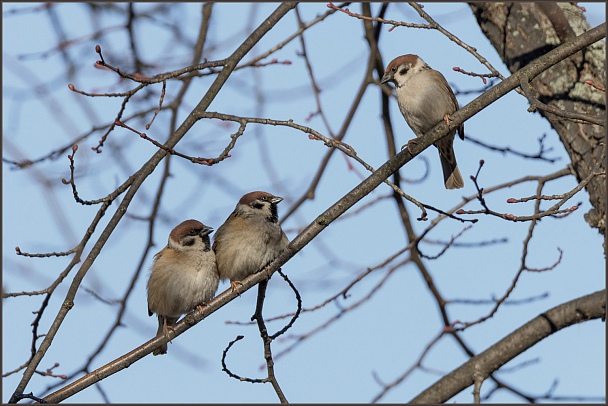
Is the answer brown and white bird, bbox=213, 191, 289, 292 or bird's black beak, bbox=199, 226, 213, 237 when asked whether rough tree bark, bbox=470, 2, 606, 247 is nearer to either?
brown and white bird, bbox=213, 191, 289, 292

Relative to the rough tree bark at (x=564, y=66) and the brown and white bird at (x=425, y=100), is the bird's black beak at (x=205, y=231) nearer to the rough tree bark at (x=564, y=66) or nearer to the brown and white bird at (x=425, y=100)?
the brown and white bird at (x=425, y=100)

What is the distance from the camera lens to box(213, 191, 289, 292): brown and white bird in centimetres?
418

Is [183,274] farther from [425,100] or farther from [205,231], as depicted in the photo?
[425,100]

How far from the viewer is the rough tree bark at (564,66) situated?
14.1 ft

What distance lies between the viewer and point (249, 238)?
4199 millimetres

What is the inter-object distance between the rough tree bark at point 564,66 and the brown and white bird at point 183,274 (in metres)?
1.99

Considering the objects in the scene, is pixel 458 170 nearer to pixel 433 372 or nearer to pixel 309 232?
pixel 433 372

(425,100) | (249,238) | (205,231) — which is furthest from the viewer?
(205,231)

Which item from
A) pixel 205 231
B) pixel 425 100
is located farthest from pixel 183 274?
pixel 425 100

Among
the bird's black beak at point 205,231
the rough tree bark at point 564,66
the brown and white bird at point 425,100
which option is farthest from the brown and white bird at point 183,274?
the rough tree bark at point 564,66

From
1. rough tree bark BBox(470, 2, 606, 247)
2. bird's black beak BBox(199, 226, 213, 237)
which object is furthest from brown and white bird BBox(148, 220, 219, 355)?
rough tree bark BBox(470, 2, 606, 247)

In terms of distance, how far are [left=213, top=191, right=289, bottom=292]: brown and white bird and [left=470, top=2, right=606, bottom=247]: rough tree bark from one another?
1585mm

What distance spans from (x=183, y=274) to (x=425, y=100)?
1588mm

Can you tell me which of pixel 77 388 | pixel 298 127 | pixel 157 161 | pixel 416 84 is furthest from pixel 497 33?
pixel 77 388
